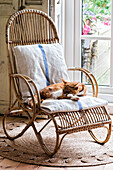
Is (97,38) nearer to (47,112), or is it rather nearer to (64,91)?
(64,91)

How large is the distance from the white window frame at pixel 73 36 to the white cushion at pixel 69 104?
Answer: 132 centimetres

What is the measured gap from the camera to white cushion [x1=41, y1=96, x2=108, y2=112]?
88.4 inches

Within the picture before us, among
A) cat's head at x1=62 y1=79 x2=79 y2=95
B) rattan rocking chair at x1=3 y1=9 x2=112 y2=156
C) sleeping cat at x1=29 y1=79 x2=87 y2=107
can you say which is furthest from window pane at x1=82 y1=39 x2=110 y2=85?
cat's head at x1=62 y1=79 x2=79 y2=95

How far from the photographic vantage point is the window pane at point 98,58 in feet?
12.3

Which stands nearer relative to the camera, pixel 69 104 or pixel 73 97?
pixel 69 104

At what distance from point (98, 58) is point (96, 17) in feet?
1.61

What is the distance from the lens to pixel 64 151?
2.45 m

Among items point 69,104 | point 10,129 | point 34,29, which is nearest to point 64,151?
point 69,104

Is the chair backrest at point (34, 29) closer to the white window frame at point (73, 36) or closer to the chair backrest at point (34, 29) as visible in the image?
the chair backrest at point (34, 29)

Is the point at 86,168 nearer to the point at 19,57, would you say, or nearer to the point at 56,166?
the point at 56,166

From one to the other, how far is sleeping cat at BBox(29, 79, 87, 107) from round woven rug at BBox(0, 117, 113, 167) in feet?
1.26

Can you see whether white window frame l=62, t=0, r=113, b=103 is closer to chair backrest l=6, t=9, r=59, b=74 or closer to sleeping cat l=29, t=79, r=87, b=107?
chair backrest l=6, t=9, r=59, b=74

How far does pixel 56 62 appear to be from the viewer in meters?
2.81

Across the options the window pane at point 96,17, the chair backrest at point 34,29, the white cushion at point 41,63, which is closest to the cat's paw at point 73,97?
the white cushion at point 41,63
